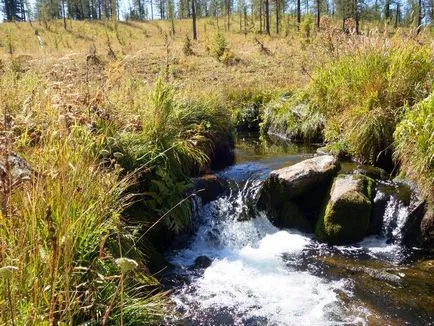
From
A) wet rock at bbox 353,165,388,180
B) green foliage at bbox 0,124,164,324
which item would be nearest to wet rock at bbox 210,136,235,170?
wet rock at bbox 353,165,388,180

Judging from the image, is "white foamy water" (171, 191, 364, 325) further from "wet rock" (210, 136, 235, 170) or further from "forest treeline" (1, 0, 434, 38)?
"forest treeline" (1, 0, 434, 38)

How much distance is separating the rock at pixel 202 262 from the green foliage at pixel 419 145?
272 centimetres

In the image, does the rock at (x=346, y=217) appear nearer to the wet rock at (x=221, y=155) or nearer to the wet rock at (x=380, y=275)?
the wet rock at (x=380, y=275)

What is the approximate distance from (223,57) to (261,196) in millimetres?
20380

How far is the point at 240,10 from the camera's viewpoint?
49.6m

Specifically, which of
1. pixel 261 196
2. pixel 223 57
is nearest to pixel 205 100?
pixel 261 196

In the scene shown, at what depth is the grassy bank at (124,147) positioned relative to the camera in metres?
1.95

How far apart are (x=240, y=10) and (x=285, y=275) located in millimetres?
49126

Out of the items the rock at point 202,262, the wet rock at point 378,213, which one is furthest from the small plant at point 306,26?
the rock at point 202,262

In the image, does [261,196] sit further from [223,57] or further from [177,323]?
[223,57]

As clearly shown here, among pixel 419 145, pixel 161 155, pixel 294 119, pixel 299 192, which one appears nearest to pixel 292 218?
pixel 299 192

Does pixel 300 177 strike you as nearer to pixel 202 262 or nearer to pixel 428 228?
pixel 428 228

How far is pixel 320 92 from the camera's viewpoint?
8.46 m

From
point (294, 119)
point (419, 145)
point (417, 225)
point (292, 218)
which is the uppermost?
point (419, 145)
